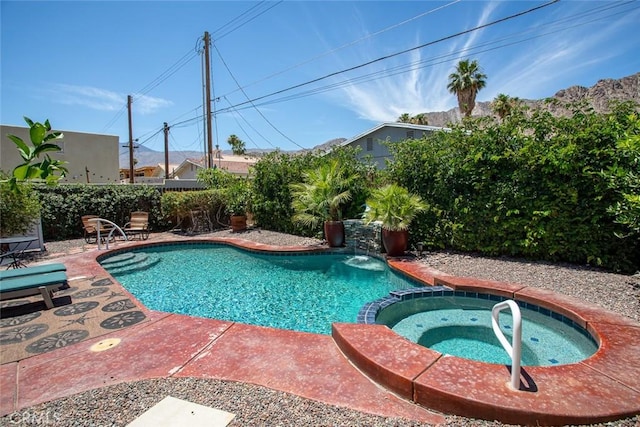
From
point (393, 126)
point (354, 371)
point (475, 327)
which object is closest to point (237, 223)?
point (475, 327)

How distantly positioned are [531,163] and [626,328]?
3706 mm

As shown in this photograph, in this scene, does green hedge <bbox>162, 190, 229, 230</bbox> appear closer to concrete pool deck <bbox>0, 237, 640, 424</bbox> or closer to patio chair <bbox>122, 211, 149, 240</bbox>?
patio chair <bbox>122, 211, 149, 240</bbox>

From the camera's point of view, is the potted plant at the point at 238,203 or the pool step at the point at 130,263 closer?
the pool step at the point at 130,263

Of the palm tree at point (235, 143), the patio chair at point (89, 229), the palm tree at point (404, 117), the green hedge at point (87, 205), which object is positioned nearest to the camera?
the patio chair at point (89, 229)

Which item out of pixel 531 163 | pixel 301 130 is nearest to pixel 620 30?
pixel 531 163

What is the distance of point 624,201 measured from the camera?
5.16 m

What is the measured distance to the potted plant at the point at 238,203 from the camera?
12.6 meters

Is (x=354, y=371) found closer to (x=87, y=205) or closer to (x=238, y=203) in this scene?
(x=238, y=203)

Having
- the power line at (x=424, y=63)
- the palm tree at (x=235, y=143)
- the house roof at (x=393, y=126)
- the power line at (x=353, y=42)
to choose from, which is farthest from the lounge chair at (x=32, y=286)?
the palm tree at (x=235, y=143)

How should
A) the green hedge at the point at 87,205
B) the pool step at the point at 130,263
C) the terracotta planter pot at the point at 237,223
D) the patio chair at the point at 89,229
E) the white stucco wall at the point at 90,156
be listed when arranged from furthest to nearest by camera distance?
the white stucco wall at the point at 90,156 < the terracotta planter pot at the point at 237,223 < the green hedge at the point at 87,205 < the patio chair at the point at 89,229 < the pool step at the point at 130,263

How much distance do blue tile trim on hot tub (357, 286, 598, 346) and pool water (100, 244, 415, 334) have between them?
0.68 metres

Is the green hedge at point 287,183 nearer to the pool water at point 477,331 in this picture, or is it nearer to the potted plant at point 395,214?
the potted plant at point 395,214

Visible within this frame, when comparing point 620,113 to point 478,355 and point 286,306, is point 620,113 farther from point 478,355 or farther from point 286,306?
point 286,306

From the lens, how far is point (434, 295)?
5371 mm
